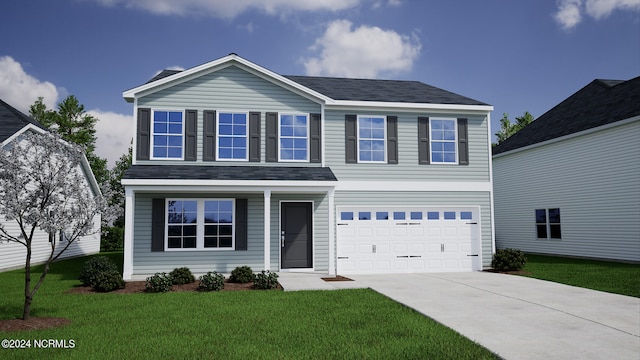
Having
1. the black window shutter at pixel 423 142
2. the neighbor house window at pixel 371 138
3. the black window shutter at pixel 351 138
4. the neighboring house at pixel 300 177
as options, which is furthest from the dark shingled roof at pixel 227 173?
the black window shutter at pixel 423 142

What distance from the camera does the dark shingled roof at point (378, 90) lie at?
1691 cm

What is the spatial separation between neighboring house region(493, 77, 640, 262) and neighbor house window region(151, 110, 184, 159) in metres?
16.5

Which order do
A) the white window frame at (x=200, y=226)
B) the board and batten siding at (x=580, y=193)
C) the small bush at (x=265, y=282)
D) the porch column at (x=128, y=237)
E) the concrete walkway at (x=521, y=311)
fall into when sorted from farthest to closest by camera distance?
the board and batten siding at (x=580, y=193) < the white window frame at (x=200, y=226) < the porch column at (x=128, y=237) < the small bush at (x=265, y=282) < the concrete walkway at (x=521, y=311)

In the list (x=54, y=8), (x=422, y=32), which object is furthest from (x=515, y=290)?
(x=54, y=8)

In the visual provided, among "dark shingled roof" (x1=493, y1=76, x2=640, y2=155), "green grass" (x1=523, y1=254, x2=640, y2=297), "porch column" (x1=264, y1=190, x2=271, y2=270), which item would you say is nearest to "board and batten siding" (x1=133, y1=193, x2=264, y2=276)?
"porch column" (x1=264, y1=190, x2=271, y2=270)

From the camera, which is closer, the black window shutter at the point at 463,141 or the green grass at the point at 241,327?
the green grass at the point at 241,327

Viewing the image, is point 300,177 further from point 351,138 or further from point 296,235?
point 351,138

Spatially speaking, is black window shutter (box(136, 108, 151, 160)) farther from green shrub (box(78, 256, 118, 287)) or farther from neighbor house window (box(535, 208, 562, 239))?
neighbor house window (box(535, 208, 562, 239))

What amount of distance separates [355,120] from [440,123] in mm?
3185

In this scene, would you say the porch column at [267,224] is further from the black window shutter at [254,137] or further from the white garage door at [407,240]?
the white garage door at [407,240]

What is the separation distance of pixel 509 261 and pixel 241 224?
914 centimetres

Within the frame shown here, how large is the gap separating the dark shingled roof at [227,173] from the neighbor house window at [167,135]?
534 millimetres

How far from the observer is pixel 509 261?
52.4 feet

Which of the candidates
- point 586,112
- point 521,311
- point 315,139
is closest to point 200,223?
point 315,139
